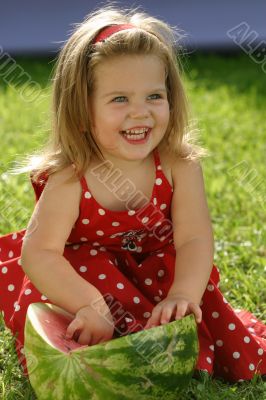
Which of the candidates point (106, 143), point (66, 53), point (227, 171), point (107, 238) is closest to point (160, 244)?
point (107, 238)

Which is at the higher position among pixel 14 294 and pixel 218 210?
pixel 218 210

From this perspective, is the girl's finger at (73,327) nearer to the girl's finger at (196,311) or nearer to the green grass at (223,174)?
the green grass at (223,174)

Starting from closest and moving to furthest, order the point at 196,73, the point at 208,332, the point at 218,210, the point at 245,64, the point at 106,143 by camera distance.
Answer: the point at 106,143 < the point at 208,332 < the point at 218,210 < the point at 196,73 < the point at 245,64

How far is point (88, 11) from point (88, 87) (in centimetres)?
657

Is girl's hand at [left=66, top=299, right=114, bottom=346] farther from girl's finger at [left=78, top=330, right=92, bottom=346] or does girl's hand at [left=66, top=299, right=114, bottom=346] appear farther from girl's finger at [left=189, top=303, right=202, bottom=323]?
girl's finger at [left=189, top=303, right=202, bottom=323]

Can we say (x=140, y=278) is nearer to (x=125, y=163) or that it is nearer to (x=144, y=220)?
(x=144, y=220)

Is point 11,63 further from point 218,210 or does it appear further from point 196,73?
point 218,210

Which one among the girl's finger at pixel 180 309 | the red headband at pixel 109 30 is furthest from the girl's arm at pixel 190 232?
the red headband at pixel 109 30

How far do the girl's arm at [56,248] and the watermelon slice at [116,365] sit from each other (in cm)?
22

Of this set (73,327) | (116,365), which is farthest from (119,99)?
(116,365)

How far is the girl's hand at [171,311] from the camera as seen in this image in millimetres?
2426

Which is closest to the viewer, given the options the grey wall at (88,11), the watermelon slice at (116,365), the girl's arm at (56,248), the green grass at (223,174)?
the watermelon slice at (116,365)

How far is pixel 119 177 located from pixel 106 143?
0.58 ft

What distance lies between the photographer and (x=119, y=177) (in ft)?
9.08
